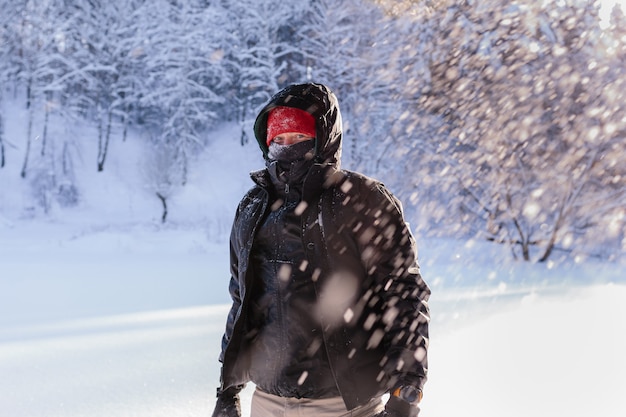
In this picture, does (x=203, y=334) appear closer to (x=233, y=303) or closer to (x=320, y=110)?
(x=233, y=303)

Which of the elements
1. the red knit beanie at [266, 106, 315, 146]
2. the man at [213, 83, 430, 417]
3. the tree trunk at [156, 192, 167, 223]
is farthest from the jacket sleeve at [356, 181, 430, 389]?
the tree trunk at [156, 192, 167, 223]

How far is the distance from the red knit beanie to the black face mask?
42 mm

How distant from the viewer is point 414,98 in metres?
17.9

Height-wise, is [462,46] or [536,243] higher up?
[462,46]

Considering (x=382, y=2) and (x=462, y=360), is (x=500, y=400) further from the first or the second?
(x=382, y=2)

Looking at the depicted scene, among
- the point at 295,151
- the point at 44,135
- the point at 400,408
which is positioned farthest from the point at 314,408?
the point at 44,135

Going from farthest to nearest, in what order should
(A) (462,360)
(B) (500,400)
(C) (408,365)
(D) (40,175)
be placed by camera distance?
1. (D) (40,175)
2. (A) (462,360)
3. (B) (500,400)
4. (C) (408,365)

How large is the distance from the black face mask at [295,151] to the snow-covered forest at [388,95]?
12948 millimetres

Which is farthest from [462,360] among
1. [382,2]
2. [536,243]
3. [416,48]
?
[382,2]

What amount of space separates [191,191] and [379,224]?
24.8m

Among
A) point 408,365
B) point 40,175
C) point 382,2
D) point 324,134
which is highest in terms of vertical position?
point 382,2

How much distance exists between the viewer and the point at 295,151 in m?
1.75

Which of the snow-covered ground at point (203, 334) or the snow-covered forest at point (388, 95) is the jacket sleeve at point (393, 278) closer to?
the snow-covered ground at point (203, 334)

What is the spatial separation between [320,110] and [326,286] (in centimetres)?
61
